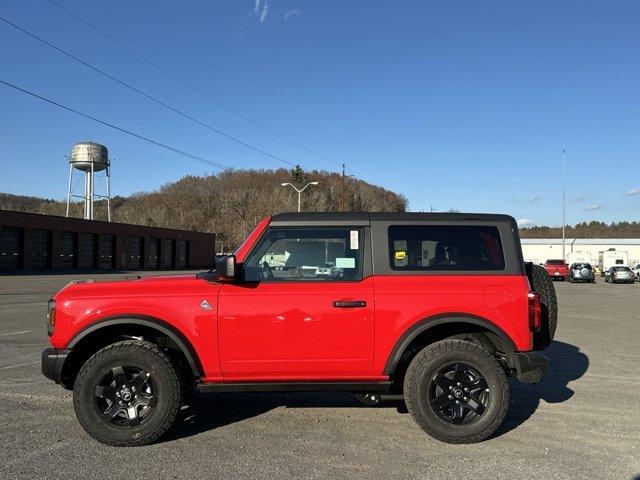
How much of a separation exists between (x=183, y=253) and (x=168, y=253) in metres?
3.87

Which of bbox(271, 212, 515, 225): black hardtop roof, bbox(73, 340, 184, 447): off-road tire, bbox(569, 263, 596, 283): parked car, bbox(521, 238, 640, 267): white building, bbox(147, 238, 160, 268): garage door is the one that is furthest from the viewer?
bbox(521, 238, 640, 267): white building

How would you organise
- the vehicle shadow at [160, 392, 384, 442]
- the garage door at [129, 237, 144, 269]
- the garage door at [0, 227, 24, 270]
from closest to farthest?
the vehicle shadow at [160, 392, 384, 442] → the garage door at [0, 227, 24, 270] → the garage door at [129, 237, 144, 269]

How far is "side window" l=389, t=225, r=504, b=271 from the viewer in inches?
193

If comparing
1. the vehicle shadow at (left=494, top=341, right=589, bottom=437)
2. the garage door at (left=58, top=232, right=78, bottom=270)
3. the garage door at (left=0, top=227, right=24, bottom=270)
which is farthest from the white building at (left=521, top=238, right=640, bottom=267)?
the vehicle shadow at (left=494, top=341, right=589, bottom=437)

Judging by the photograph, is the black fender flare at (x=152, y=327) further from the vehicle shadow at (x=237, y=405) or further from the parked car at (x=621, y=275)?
the parked car at (x=621, y=275)

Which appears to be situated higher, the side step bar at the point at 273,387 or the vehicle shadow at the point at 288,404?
the side step bar at the point at 273,387

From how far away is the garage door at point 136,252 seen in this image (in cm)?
5222

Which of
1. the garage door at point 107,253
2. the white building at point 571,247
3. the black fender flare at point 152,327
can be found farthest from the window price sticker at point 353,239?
the white building at point 571,247

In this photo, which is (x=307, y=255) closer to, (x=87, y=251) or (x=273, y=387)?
(x=273, y=387)

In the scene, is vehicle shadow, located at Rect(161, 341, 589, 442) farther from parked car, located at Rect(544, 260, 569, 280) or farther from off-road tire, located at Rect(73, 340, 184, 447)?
parked car, located at Rect(544, 260, 569, 280)

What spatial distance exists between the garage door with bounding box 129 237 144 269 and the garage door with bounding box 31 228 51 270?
1063cm

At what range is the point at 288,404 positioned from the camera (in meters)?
5.87

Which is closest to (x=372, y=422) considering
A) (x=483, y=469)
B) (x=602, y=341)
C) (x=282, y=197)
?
(x=483, y=469)

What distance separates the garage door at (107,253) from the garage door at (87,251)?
687 mm
